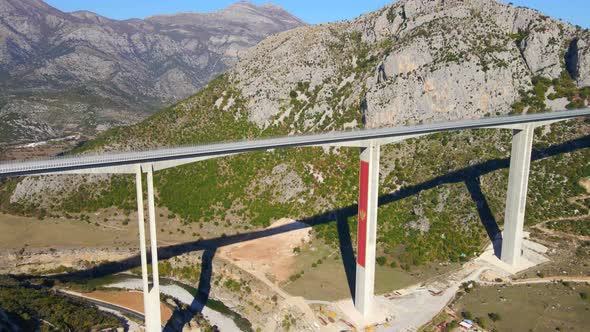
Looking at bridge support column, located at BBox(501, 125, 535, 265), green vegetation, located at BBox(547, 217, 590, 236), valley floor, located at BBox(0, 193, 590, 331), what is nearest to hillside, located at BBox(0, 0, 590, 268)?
green vegetation, located at BBox(547, 217, 590, 236)

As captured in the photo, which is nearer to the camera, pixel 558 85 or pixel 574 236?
pixel 574 236

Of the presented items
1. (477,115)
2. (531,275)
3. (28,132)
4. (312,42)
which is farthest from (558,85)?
(28,132)

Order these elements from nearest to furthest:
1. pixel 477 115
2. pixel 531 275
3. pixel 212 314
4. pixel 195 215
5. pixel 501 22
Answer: pixel 212 314 < pixel 531 275 < pixel 195 215 < pixel 477 115 < pixel 501 22

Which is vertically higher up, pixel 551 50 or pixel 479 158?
pixel 551 50

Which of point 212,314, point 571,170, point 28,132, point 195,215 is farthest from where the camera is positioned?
point 28,132

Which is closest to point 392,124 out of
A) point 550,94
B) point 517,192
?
point 550,94

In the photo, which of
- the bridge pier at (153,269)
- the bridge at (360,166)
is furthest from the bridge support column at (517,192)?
the bridge pier at (153,269)

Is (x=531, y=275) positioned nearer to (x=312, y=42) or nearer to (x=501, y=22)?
(x=501, y=22)
